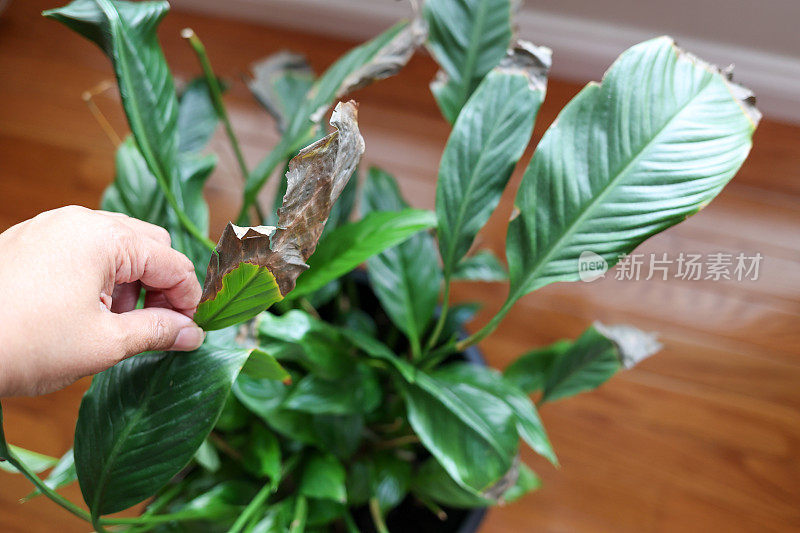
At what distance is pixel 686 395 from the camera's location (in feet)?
3.05

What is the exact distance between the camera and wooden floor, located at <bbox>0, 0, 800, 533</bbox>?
868mm

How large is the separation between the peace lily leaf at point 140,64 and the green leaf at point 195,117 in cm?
17

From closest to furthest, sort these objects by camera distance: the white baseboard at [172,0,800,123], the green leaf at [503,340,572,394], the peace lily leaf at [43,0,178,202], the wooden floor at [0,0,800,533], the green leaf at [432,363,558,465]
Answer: the peace lily leaf at [43,0,178,202] → the green leaf at [432,363,558,465] → the green leaf at [503,340,572,394] → the wooden floor at [0,0,800,533] → the white baseboard at [172,0,800,123]

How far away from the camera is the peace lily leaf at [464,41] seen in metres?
0.59

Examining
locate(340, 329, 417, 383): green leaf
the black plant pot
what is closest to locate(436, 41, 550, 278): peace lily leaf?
locate(340, 329, 417, 383): green leaf

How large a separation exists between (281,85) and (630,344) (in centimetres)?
Answer: 47

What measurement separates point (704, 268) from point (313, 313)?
0.67 metres

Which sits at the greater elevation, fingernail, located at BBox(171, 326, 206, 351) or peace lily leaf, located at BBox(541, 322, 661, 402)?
Answer: fingernail, located at BBox(171, 326, 206, 351)

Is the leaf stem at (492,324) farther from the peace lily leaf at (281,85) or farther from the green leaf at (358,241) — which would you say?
the peace lily leaf at (281,85)

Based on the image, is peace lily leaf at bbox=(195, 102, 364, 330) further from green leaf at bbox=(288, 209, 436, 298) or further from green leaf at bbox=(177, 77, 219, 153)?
green leaf at bbox=(177, 77, 219, 153)

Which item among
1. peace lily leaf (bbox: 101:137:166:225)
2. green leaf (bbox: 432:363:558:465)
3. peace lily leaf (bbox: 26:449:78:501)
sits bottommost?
green leaf (bbox: 432:363:558:465)

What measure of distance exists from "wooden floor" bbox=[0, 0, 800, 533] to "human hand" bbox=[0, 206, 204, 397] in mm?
567

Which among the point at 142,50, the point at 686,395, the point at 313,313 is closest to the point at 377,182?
the point at 313,313

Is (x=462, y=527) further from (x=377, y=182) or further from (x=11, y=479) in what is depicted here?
(x=11, y=479)
